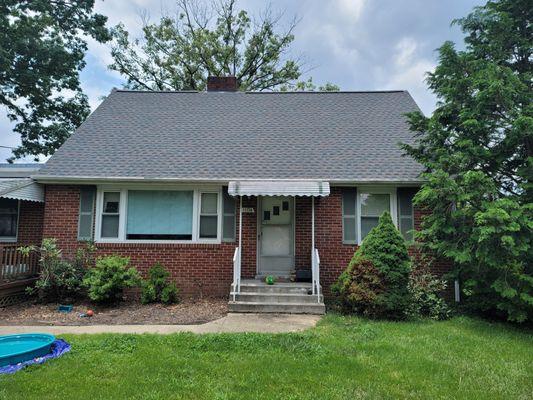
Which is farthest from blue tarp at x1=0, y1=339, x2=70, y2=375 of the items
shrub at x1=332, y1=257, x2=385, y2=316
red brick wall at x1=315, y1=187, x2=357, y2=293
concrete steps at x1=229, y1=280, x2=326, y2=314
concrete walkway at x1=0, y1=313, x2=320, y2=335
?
red brick wall at x1=315, y1=187, x2=357, y2=293

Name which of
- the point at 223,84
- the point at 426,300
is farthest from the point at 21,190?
the point at 426,300

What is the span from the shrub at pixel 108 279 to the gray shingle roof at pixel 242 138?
2347mm

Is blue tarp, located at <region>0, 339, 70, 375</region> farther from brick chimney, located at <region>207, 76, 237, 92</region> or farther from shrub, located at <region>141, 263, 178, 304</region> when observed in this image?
brick chimney, located at <region>207, 76, 237, 92</region>

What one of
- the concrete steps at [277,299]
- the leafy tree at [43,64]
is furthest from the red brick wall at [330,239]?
the leafy tree at [43,64]

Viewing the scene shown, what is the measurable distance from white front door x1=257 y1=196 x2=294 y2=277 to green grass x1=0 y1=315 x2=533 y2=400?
342 cm

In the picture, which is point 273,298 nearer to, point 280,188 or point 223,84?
point 280,188

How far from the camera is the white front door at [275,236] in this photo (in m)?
9.82

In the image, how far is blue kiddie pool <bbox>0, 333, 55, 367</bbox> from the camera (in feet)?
15.2

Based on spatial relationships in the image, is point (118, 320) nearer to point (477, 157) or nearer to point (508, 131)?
point (477, 157)

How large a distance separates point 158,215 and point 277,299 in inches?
152

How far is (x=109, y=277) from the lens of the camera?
27.6ft

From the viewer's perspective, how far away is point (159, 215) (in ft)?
→ 32.1

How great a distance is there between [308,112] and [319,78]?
13.1m

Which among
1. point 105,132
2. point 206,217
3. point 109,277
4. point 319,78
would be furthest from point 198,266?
point 319,78
